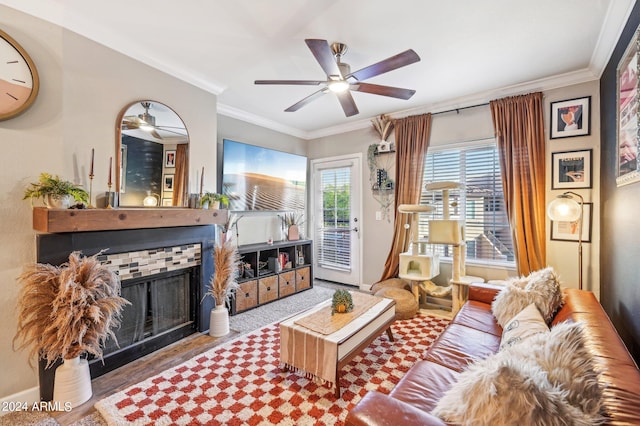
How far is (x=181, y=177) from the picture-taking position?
9.14 feet

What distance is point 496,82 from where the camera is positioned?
3041mm

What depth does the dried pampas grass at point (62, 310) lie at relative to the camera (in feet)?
5.67

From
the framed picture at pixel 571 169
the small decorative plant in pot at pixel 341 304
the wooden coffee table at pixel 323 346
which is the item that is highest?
the framed picture at pixel 571 169

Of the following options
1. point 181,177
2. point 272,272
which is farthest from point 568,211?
point 181,177

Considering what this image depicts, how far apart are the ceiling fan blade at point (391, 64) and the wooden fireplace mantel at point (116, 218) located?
1.90 m

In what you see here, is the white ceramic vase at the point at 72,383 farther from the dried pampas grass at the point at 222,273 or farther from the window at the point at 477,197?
the window at the point at 477,197

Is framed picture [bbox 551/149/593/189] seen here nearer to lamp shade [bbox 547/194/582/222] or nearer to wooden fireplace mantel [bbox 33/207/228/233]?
lamp shade [bbox 547/194/582/222]

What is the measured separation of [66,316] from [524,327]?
8.90 feet

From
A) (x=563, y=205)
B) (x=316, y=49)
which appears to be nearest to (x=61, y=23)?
(x=316, y=49)

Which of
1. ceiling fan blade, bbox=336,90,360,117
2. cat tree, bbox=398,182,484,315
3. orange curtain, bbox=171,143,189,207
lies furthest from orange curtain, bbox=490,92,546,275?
orange curtain, bbox=171,143,189,207

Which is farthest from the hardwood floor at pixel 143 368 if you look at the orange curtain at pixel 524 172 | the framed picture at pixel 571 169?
the framed picture at pixel 571 169

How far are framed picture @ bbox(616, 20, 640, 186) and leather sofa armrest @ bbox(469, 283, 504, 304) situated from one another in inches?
46.9

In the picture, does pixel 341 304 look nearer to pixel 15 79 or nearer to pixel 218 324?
pixel 218 324

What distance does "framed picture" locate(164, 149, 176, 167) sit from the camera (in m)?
2.67
